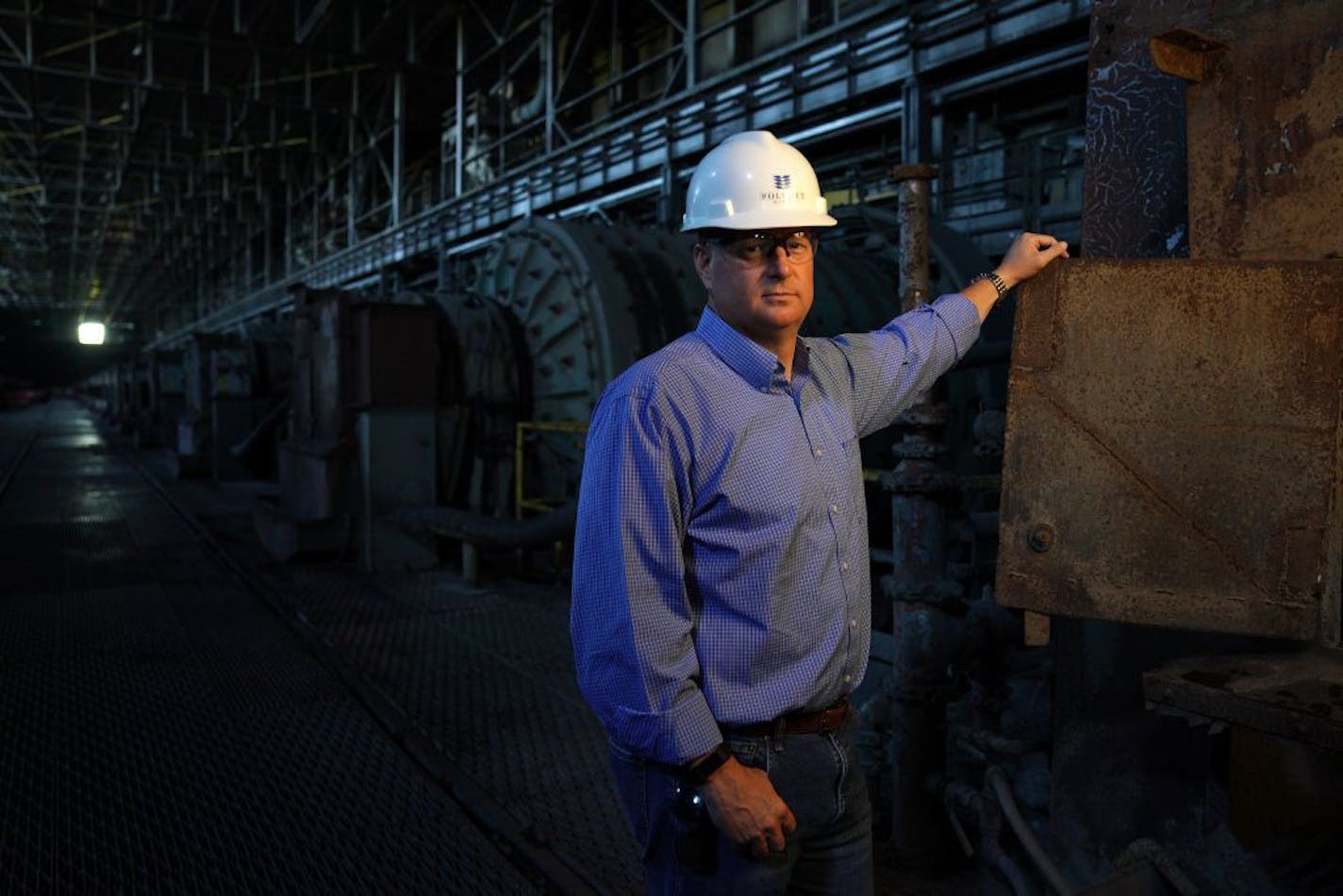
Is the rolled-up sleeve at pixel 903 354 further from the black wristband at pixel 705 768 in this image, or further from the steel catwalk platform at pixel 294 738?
the steel catwalk platform at pixel 294 738

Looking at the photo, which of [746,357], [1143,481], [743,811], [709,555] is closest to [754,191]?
[746,357]

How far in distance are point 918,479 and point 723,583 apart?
1.58 metres

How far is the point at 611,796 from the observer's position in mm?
3451

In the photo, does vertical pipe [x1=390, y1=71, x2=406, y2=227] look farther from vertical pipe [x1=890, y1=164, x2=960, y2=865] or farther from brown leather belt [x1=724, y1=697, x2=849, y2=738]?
brown leather belt [x1=724, y1=697, x2=849, y2=738]

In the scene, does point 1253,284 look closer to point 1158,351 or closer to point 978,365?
point 1158,351

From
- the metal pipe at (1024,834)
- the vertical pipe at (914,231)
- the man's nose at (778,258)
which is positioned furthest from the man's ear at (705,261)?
the metal pipe at (1024,834)

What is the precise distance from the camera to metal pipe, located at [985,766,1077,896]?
2344 mm

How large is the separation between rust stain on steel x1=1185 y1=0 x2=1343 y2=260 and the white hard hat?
873mm

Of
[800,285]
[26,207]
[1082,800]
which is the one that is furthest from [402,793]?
[26,207]

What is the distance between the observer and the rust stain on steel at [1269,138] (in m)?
1.91

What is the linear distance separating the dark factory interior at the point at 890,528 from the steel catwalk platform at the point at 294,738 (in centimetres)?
2

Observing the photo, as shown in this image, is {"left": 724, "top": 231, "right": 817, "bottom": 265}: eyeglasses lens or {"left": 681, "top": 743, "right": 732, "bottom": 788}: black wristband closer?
{"left": 681, "top": 743, "right": 732, "bottom": 788}: black wristband

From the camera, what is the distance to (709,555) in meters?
1.58

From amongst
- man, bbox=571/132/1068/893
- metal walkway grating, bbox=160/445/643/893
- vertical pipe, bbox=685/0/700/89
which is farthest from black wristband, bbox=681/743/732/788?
vertical pipe, bbox=685/0/700/89
